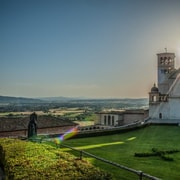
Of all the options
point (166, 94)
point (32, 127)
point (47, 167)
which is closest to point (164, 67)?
point (166, 94)

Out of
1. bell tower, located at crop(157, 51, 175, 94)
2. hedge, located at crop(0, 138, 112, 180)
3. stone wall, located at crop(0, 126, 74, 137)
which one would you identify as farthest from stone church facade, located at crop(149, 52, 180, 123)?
hedge, located at crop(0, 138, 112, 180)

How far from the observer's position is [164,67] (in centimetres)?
5000

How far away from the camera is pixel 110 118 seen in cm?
5144

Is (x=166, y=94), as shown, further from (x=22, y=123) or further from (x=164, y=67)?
(x=22, y=123)

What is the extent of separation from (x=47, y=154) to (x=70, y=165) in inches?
84.9

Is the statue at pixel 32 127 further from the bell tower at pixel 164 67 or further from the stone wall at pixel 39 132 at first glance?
the bell tower at pixel 164 67

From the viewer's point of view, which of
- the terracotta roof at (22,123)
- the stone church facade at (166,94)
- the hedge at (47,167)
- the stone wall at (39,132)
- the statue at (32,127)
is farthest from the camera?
the stone church facade at (166,94)

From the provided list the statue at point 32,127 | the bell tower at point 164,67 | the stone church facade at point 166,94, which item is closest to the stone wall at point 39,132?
the stone church facade at point 166,94

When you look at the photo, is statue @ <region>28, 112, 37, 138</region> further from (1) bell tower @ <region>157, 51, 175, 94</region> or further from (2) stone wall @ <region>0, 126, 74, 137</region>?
(1) bell tower @ <region>157, 51, 175, 94</region>

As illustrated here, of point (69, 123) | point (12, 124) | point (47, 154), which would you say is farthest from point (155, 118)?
point (47, 154)

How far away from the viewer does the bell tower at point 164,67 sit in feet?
161

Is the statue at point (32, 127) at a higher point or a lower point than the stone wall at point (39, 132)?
higher

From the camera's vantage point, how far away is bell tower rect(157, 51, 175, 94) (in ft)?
161

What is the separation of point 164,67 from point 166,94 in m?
8.18
